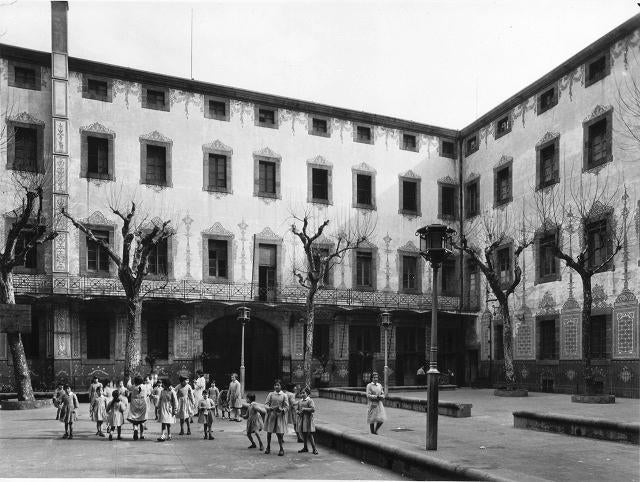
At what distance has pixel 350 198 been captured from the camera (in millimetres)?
34625

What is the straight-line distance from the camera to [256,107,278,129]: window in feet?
108

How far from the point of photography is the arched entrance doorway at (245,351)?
103ft

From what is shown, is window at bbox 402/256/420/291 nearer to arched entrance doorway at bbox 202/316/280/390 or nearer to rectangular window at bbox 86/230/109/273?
arched entrance doorway at bbox 202/316/280/390

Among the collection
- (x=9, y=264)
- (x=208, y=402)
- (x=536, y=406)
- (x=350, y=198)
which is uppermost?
(x=350, y=198)

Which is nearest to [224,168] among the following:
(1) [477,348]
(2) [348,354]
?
(2) [348,354]

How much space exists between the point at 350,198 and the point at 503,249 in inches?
302

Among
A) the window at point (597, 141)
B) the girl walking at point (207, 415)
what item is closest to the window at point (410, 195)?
the window at point (597, 141)

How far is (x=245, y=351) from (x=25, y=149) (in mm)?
12716

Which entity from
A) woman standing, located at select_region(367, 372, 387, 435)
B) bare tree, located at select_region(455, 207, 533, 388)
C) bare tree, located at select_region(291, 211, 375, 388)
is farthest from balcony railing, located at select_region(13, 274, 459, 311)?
woman standing, located at select_region(367, 372, 387, 435)

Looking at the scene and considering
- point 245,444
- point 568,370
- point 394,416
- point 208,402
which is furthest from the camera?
point 568,370

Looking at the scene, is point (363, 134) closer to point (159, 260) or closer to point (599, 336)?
point (159, 260)

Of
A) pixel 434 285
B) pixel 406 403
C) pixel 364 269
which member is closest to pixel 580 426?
pixel 434 285

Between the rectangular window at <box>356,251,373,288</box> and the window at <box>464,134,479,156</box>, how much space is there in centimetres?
770

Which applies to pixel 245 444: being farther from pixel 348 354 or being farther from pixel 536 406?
pixel 348 354
